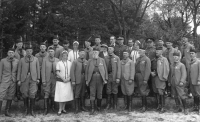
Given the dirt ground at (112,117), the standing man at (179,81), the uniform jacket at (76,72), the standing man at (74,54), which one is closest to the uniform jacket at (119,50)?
the standing man at (74,54)

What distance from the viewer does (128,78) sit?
7707 mm

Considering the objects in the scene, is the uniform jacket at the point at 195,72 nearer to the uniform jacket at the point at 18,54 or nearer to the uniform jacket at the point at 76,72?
the uniform jacket at the point at 76,72

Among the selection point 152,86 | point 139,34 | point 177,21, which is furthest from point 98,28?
point 177,21

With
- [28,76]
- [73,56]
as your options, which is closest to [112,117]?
[73,56]

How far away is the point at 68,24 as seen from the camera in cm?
1902

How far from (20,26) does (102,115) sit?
15.2 m

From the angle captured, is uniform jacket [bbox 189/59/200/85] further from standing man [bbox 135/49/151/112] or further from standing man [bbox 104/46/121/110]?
standing man [bbox 104/46/121/110]

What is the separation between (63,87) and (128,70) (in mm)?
2554

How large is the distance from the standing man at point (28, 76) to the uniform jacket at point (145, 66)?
12.8 feet

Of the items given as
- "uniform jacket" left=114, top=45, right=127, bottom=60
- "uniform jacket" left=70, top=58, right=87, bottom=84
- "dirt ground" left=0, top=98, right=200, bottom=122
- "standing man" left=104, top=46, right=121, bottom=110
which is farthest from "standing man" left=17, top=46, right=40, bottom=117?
"uniform jacket" left=114, top=45, right=127, bottom=60

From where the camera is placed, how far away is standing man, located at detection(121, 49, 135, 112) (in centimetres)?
768

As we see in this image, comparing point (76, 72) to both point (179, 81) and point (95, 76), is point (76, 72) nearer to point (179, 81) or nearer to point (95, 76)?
point (95, 76)

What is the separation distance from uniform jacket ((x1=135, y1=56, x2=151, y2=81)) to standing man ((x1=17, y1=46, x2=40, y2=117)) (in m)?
3.92

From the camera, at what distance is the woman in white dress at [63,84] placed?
739cm
